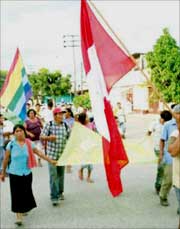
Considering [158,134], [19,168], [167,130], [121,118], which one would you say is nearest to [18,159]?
[19,168]

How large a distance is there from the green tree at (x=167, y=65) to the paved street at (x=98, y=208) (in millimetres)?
26573

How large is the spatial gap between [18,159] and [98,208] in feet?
5.12

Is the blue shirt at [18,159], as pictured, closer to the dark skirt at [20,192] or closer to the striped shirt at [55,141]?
the dark skirt at [20,192]

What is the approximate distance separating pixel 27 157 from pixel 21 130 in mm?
377

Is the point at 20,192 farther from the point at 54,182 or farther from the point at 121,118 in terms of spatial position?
the point at 121,118

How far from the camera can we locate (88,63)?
4.83 metres

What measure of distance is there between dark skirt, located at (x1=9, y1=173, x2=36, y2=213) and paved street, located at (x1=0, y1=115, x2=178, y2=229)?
0.20 m

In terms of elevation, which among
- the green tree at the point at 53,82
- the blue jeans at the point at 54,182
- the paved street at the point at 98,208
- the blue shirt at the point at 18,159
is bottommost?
the paved street at the point at 98,208

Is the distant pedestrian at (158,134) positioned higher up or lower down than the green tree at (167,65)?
lower down

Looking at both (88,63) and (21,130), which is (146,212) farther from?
(88,63)

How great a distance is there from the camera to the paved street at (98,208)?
6.29 meters

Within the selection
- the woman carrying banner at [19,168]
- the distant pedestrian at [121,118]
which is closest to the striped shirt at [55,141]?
the woman carrying banner at [19,168]

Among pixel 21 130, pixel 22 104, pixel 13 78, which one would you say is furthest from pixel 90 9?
pixel 13 78

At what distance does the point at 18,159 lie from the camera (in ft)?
20.6
